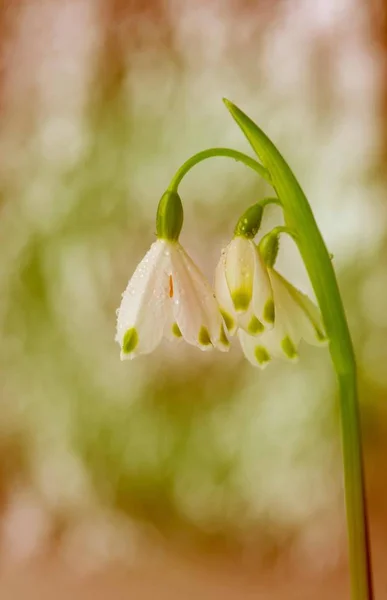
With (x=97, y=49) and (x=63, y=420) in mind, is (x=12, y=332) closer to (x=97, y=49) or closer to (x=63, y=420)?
(x=63, y=420)

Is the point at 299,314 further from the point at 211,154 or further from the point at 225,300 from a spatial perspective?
the point at 211,154

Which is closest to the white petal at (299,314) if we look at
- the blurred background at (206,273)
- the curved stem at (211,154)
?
the curved stem at (211,154)

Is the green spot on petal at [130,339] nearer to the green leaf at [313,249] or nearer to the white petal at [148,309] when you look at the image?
the white petal at [148,309]

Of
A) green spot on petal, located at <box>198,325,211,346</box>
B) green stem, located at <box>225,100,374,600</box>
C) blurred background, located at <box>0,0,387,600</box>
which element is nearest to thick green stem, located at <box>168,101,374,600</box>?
green stem, located at <box>225,100,374,600</box>

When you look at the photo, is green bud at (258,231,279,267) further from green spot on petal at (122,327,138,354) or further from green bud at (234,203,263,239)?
green spot on petal at (122,327,138,354)

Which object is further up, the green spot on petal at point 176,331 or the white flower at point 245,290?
Answer: the white flower at point 245,290

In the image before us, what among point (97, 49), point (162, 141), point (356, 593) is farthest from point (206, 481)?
point (97, 49)
